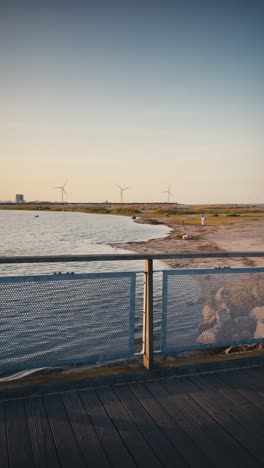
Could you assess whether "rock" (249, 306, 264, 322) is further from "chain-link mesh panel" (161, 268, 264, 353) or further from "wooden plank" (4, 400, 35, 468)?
"wooden plank" (4, 400, 35, 468)

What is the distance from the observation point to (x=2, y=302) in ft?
13.1

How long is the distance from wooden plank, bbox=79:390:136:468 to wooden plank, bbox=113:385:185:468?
0.75 feet

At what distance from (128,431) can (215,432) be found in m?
0.77

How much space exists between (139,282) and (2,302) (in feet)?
37.7

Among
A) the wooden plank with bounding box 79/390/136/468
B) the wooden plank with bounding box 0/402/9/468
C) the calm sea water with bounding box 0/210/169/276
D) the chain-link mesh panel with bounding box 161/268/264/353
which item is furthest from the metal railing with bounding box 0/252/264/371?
the calm sea water with bounding box 0/210/169/276

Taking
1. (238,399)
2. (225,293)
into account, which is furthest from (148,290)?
(238,399)

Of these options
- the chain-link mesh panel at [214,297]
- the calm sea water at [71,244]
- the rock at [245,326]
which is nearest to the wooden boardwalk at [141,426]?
the chain-link mesh panel at [214,297]

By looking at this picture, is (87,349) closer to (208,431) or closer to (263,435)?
(208,431)

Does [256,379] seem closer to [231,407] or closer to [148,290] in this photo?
[231,407]

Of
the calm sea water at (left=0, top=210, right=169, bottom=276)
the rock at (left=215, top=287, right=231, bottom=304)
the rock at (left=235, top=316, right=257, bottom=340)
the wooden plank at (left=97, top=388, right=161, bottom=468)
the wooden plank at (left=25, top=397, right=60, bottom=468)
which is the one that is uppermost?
the rock at (left=215, top=287, right=231, bottom=304)

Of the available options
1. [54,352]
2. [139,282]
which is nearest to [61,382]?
[54,352]

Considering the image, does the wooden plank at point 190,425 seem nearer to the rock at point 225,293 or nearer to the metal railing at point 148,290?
the metal railing at point 148,290

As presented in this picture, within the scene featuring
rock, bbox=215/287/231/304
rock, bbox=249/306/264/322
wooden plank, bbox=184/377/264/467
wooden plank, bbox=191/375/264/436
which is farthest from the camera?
rock, bbox=249/306/264/322

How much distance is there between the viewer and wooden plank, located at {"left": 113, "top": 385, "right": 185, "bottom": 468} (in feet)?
9.91
